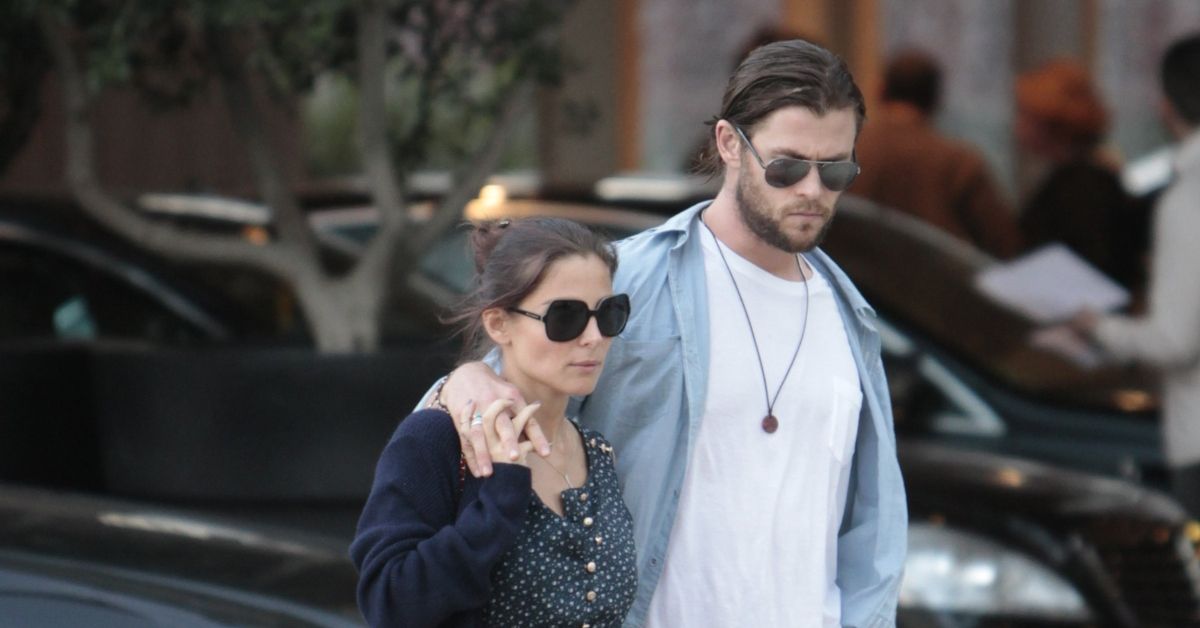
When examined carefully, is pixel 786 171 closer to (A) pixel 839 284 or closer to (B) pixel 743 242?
(B) pixel 743 242

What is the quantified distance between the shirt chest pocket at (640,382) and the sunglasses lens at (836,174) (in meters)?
0.31

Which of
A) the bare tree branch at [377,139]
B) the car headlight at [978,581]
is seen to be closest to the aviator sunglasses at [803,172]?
the car headlight at [978,581]

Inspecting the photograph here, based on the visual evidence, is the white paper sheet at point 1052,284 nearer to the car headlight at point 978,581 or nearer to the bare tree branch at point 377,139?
the car headlight at point 978,581

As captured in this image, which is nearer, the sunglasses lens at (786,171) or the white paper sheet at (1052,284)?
the sunglasses lens at (786,171)

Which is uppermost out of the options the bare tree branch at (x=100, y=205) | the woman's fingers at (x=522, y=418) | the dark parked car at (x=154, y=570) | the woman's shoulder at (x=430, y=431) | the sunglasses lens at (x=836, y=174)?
the sunglasses lens at (x=836, y=174)

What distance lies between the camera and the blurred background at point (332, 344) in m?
4.18

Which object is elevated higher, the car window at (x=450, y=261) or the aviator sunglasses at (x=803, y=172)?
the aviator sunglasses at (x=803, y=172)

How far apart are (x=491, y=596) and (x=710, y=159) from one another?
0.76 m

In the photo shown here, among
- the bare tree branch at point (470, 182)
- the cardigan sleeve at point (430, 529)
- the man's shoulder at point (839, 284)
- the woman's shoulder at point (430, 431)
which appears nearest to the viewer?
the cardigan sleeve at point (430, 529)

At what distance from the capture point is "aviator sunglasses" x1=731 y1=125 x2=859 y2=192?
7.91 ft

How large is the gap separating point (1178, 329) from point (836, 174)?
94.5 inches

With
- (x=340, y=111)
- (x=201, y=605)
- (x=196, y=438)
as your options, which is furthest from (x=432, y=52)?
(x=340, y=111)

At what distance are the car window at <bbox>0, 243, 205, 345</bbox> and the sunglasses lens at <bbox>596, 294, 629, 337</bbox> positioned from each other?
2951 mm

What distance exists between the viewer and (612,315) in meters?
2.27
